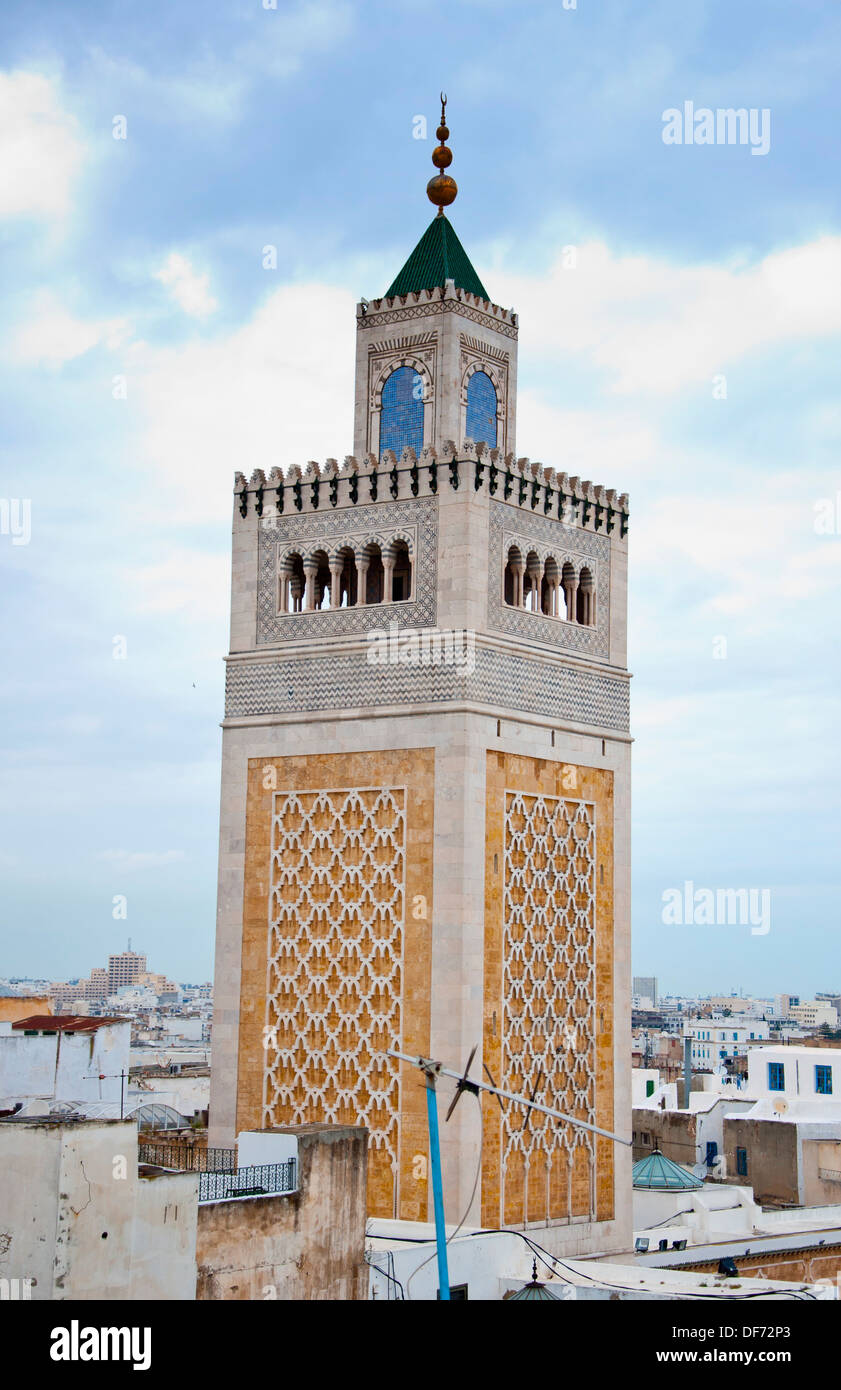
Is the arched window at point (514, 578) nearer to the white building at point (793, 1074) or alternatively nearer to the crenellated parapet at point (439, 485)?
the crenellated parapet at point (439, 485)

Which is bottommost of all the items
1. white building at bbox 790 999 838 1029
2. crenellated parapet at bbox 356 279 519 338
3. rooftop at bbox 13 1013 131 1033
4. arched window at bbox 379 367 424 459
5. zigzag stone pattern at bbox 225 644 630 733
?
white building at bbox 790 999 838 1029

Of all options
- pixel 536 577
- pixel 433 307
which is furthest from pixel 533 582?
pixel 433 307

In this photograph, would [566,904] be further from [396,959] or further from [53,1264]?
[53,1264]

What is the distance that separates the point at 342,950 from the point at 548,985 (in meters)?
2.46

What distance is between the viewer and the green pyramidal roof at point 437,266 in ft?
77.0

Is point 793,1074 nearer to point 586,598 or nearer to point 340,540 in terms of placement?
point 586,598

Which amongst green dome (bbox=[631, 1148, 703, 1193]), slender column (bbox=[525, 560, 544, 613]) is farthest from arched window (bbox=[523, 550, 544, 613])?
green dome (bbox=[631, 1148, 703, 1193])

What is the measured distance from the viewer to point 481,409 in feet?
76.6

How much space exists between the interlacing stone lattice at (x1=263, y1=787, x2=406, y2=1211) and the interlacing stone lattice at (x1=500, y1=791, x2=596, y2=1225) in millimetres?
1310

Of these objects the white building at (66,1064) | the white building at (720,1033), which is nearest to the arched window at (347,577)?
the white building at (66,1064)

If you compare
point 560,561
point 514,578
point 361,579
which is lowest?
point 361,579

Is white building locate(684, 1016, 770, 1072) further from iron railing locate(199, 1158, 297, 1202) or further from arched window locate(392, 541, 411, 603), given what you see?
iron railing locate(199, 1158, 297, 1202)

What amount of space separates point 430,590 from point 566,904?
161 inches

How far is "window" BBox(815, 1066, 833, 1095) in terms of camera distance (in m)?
48.2
